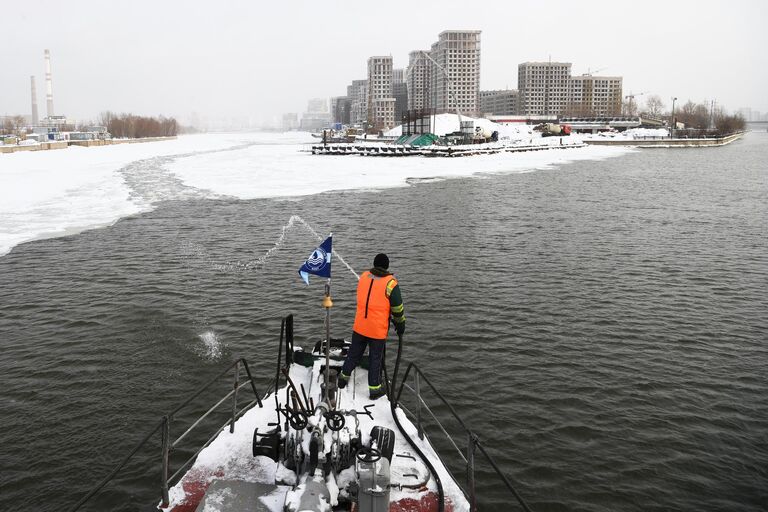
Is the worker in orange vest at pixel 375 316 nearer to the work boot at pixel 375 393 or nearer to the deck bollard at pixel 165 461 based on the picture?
the work boot at pixel 375 393

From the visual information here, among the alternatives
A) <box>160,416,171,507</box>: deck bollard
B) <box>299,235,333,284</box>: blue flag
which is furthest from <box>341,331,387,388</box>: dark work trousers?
<box>160,416,171,507</box>: deck bollard

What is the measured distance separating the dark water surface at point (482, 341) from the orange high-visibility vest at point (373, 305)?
3413 mm

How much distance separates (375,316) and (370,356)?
757 mm

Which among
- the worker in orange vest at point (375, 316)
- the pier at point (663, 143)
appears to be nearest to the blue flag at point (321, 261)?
the worker in orange vest at point (375, 316)

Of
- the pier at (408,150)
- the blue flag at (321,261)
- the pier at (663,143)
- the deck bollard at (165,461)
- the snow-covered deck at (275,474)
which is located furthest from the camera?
the pier at (663,143)

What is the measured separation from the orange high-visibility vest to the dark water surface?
341 centimetres

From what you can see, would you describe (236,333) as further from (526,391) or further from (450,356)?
(526,391)

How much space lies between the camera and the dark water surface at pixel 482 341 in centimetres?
1113

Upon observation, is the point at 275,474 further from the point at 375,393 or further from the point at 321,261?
the point at 321,261

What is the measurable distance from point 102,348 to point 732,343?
683 inches

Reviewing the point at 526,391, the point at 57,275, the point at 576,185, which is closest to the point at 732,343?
the point at 526,391

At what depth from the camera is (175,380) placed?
47.9 feet

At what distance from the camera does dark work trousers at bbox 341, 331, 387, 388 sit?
10422 mm

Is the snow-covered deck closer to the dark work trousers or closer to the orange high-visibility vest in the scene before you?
A: the dark work trousers
